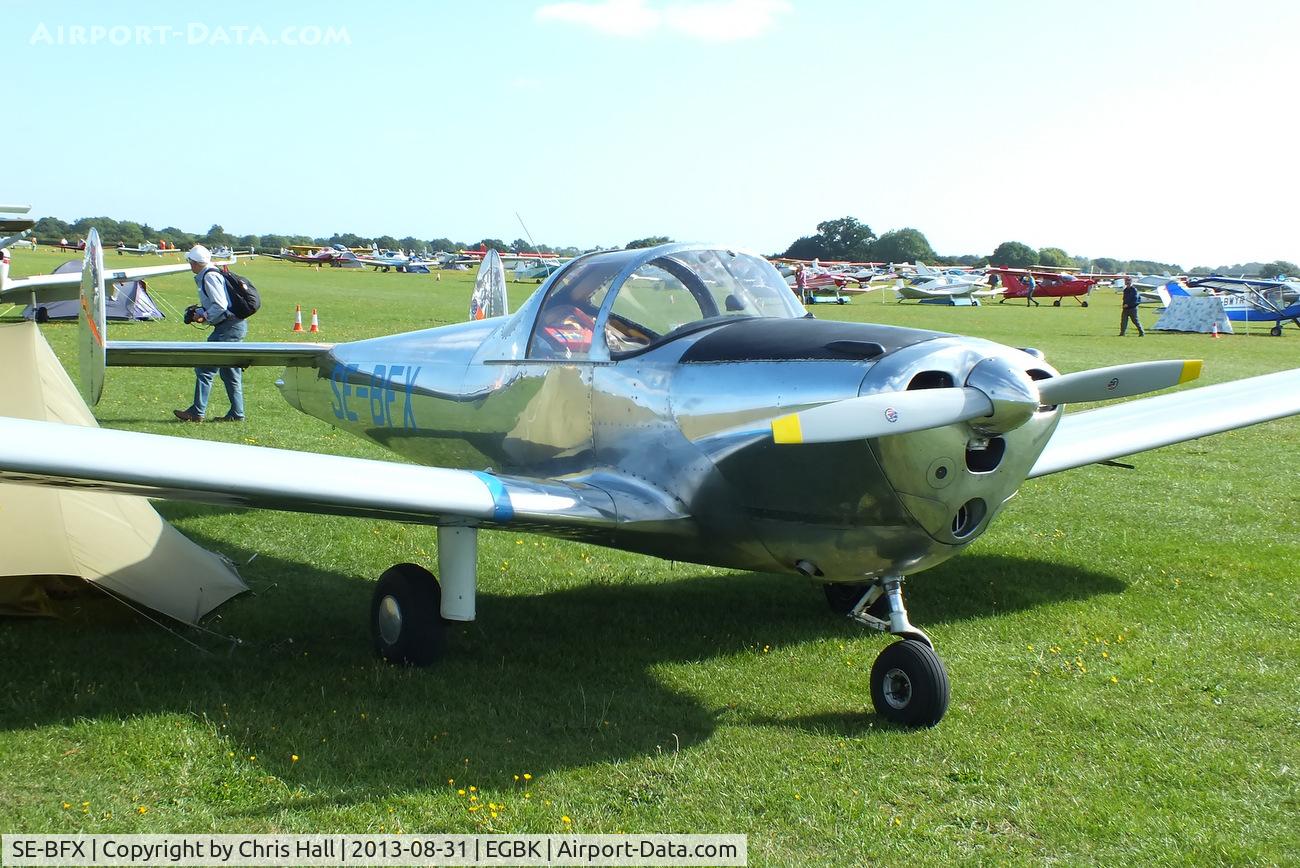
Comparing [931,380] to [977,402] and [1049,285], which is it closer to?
[977,402]

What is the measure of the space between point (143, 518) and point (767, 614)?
144 inches

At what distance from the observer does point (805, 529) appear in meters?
4.82

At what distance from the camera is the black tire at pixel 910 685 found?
4785mm

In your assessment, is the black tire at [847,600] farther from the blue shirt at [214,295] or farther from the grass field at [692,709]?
the blue shirt at [214,295]

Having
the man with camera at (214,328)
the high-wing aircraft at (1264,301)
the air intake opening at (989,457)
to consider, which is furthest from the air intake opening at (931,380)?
the high-wing aircraft at (1264,301)

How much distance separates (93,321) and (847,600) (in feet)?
19.9

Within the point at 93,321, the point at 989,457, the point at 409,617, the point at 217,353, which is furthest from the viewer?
the point at 93,321

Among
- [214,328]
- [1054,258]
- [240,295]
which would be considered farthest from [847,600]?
[1054,258]

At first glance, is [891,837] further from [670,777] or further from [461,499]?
[461,499]

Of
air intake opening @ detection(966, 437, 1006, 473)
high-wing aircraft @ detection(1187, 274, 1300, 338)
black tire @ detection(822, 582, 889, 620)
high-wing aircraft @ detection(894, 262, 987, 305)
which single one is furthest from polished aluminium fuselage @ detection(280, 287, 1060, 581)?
high-wing aircraft @ detection(894, 262, 987, 305)

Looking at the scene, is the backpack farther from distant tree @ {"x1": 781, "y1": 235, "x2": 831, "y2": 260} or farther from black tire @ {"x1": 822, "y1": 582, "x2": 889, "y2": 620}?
distant tree @ {"x1": 781, "y1": 235, "x2": 831, "y2": 260}

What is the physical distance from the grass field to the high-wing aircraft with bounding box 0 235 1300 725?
0.52 metres

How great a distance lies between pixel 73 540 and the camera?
5.49 metres

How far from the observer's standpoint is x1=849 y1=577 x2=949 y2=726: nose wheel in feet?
15.7
